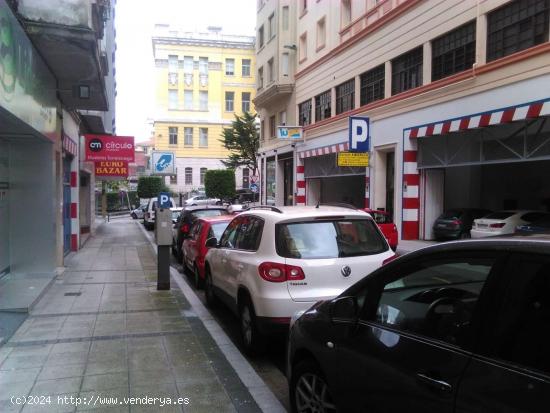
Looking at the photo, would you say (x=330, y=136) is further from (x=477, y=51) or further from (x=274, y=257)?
(x=274, y=257)

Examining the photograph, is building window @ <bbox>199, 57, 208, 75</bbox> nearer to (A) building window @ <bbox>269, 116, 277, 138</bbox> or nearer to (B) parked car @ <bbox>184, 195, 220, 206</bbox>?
(B) parked car @ <bbox>184, 195, 220, 206</bbox>

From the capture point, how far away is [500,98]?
15578mm

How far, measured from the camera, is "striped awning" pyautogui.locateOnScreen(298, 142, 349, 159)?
25.5 metres

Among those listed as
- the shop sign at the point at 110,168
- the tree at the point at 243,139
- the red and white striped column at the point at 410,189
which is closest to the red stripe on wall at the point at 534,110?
the red and white striped column at the point at 410,189

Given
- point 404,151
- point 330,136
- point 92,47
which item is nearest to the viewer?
point 92,47

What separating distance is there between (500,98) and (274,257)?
12981mm

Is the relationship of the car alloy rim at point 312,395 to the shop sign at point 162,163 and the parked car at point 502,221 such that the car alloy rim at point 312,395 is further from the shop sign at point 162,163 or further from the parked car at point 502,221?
the parked car at point 502,221

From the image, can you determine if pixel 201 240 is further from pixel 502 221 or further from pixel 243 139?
pixel 243 139

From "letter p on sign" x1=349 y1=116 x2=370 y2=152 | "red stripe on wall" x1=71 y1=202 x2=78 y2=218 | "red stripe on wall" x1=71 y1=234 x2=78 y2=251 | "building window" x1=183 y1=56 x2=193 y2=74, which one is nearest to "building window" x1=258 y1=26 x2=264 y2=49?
"letter p on sign" x1=349 y1=116 x2=370 y2=152

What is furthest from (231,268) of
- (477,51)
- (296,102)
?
(296,102)

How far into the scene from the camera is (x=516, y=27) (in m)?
15.1

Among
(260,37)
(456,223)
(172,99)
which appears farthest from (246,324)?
(172,99)

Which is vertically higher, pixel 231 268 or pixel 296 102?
pixel 296 102

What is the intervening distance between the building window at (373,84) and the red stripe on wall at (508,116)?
297 inches
